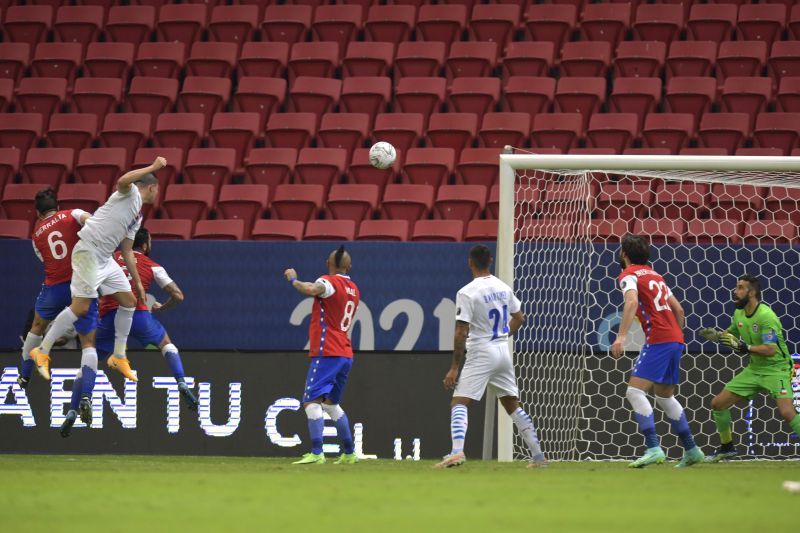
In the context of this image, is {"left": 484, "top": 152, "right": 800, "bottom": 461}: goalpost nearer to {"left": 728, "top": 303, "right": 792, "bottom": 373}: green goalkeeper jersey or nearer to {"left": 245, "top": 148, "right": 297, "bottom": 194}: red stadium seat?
{"left": 728, "top": 303, "right": 792, "bottom": 373}: green goalkeeper jersey

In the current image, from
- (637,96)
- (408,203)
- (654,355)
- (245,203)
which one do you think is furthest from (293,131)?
(654,355)

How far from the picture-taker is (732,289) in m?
12.9

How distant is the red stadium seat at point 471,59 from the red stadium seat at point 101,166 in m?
4.48

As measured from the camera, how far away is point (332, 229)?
14570 millimetres

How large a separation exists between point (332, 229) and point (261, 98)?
3568 millimetres

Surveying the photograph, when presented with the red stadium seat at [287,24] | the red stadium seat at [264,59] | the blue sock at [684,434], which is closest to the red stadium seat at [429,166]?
the red stadium seat at [264,59]

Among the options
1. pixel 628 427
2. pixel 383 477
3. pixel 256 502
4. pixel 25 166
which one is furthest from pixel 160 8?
pixel 256 502

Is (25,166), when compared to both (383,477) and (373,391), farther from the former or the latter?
(383,477)

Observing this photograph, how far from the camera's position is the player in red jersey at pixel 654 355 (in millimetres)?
10352

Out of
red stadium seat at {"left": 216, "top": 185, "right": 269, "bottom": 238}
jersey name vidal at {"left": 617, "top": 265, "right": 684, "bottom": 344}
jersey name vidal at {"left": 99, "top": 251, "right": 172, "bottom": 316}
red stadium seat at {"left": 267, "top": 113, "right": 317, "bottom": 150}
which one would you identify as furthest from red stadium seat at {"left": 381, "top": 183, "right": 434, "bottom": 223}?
jersey name vidal at {"left": 617, "top": 265, "right": 684, "bottom": 344}

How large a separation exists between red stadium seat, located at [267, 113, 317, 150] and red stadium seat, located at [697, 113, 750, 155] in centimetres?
511

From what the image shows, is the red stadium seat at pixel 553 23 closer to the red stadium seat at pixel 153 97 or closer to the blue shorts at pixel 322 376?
the red stadium seat at pixel 153 97

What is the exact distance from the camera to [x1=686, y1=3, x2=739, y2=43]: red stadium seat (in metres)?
17.5

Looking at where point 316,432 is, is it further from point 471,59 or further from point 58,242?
point 471,59
